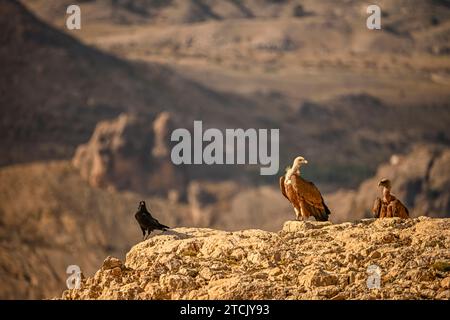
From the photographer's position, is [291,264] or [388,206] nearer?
[291,264]

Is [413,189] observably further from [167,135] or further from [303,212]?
[303,212]

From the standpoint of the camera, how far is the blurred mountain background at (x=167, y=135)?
134m

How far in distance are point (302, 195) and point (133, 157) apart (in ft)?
371

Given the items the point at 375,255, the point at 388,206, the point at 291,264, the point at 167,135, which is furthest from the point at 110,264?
the point at 167,135

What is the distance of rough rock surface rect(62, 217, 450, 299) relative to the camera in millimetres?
33938

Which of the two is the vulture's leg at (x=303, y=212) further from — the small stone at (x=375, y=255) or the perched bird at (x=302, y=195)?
the small stone at (x=375, y=255)

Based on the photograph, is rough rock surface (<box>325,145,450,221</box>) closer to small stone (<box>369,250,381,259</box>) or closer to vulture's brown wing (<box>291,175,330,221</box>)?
vulture's brown wing (<box>291,175,330,221</box>)

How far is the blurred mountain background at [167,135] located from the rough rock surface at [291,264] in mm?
78845

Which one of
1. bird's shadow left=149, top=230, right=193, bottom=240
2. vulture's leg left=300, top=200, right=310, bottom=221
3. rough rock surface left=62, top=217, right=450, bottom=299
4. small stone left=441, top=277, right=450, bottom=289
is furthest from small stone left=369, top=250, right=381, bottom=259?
bird's shadow left=149, top=230, right=193, bottom=240

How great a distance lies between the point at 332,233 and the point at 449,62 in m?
160

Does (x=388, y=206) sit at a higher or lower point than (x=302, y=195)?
lower

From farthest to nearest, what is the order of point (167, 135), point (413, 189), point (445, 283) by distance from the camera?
1. point (167, 135)
2. point (413, 189)
3. point (445, 283)

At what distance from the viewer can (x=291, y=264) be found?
3562 centimetres

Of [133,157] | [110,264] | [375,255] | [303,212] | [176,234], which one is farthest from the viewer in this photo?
[133,157]
